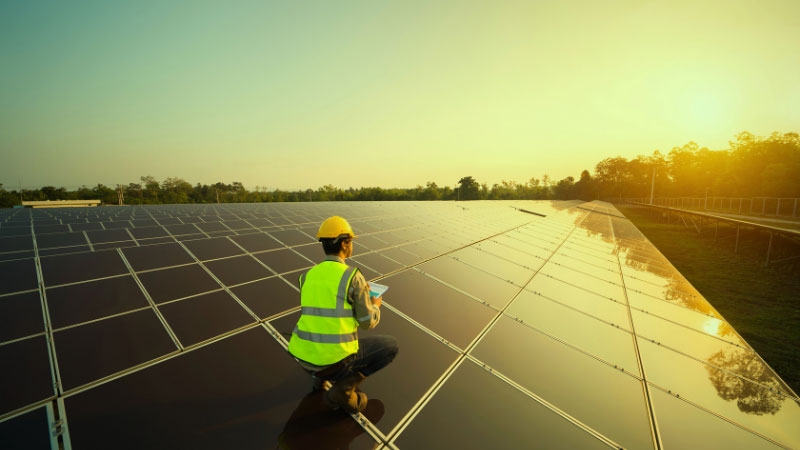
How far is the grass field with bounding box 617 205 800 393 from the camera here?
9.57m

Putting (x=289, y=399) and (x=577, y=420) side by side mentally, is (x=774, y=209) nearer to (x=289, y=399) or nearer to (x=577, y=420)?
(x=577, y=420)

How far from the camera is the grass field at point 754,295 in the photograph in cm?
957

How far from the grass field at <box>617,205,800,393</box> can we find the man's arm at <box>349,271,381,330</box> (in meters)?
12.9

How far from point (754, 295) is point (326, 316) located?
914 inches

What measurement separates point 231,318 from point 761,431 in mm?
8372

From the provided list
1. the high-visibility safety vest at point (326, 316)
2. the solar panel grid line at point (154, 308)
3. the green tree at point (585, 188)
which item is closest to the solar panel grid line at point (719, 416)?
the high-visibility safety vest at point (326, 316)

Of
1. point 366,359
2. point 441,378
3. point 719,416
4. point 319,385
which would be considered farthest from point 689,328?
point 319,385

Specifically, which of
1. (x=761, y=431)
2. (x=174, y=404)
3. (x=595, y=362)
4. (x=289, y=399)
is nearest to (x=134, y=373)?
(x=174, y=404)

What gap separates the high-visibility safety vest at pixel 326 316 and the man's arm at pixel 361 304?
0.07 m

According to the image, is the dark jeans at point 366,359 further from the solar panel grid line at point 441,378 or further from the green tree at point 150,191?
the green tree at point 150,191

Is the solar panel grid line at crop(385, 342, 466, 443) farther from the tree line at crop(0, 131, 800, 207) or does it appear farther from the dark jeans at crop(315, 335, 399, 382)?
the tree line at crop(0, 131, 800, 207)

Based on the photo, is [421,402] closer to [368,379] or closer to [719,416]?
[368,379]

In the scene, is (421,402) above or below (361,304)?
below

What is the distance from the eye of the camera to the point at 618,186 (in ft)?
392
